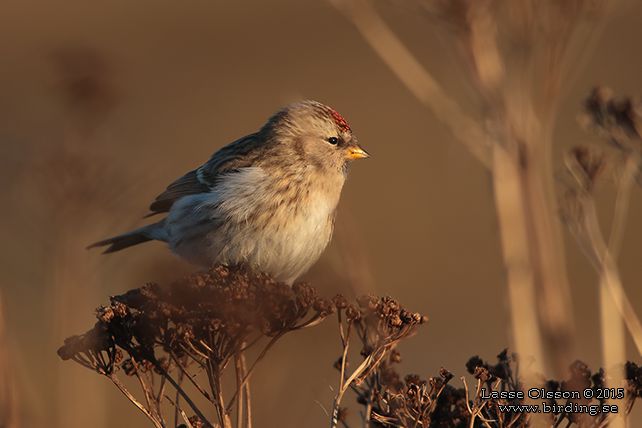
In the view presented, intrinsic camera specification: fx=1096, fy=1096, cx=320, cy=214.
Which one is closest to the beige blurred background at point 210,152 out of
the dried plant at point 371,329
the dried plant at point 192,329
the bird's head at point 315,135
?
the dried plant at point 371,329

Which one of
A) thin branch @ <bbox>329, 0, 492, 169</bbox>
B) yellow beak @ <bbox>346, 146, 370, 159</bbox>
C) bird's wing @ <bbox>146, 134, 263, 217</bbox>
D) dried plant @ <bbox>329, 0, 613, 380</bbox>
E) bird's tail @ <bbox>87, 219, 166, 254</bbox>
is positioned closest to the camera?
dried plant @ <bbox>329, 0, 613, 380</bbox>

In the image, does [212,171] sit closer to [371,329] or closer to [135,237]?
[135,237]

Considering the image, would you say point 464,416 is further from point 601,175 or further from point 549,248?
point 601,175

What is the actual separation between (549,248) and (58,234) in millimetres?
2578

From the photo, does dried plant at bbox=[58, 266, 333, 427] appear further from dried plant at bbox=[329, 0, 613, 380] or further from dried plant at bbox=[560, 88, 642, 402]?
dried plant at bbox=[560, 88, 642, 402]

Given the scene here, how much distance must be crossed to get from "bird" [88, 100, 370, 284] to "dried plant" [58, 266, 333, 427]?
5.15 feet

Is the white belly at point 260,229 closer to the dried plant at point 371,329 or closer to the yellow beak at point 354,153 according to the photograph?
the yellow beak at point 354,153

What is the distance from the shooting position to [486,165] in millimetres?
4809

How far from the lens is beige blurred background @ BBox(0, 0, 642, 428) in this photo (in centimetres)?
563

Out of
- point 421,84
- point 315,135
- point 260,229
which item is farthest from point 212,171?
point 421,84

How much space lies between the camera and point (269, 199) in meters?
5.74

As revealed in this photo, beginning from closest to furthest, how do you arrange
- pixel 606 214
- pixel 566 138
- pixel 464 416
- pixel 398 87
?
pixel 464 416 → pixel 606 214 → pixel 566 138 → pixel 398 87

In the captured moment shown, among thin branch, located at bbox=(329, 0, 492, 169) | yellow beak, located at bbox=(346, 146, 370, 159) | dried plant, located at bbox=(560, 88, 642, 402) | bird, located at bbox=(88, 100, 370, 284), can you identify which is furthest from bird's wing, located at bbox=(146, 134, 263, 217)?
dried plant, located at bbox=(560, 88, 642, 402)

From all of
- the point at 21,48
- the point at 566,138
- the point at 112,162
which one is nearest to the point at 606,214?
the point at 566,138
